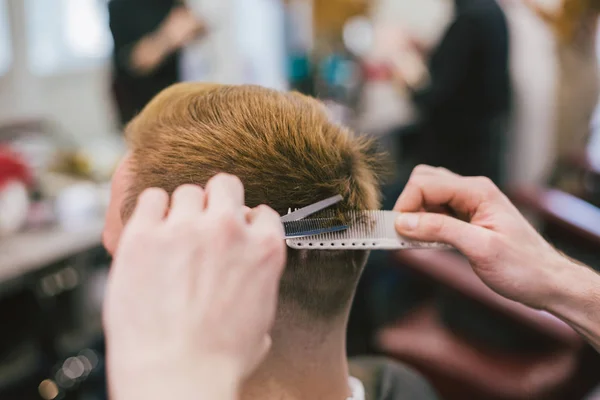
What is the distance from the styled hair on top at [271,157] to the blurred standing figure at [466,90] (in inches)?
66.8

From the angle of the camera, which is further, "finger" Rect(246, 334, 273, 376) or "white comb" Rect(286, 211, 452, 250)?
"white comb" Rect(286, 211, 452, 250)

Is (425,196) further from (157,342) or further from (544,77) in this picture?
(544,77)

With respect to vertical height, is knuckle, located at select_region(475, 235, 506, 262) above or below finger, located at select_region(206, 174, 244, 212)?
below

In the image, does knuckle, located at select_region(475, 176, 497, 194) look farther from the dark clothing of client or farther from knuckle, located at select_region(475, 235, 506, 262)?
the dark clothing of client

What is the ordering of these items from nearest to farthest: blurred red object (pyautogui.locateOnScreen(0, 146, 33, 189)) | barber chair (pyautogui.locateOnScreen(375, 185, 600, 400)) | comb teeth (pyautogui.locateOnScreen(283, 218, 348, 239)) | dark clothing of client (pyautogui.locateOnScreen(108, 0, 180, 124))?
comb teeth (pyautogui.locateOnScreen(283, 218, 348, 239)) < barber chair (pyautogui.locateOnScreen(375, 185, 600, 400)) < blurred red object (pyautogui.locateOnScreen(0, 146, 33, 189)) < dark clothing of client (pyautogui.locateOnScreen(108, 0, 180, 124))

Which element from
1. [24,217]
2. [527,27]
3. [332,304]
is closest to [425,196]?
[332,304]

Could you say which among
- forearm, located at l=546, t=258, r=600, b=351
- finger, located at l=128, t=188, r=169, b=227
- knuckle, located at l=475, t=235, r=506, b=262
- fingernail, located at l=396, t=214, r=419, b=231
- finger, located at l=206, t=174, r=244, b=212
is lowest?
forearm, located at l=546, t=258, r=600, b=351

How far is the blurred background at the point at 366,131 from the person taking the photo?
1.55 meters

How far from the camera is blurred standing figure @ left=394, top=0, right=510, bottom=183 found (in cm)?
229

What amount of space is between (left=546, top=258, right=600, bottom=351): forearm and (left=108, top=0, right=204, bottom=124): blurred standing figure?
6.51 feet

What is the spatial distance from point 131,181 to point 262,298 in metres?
0.40

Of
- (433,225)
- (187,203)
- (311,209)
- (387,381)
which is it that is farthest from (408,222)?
(387,381)

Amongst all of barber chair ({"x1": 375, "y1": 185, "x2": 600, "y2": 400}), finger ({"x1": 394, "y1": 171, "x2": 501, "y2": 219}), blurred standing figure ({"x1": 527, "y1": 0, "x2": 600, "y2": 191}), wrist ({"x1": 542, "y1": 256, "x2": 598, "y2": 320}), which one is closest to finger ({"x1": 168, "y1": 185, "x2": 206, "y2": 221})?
finger ({"x1": 394, "y1": 171, "x2": 501, "y2": 219})

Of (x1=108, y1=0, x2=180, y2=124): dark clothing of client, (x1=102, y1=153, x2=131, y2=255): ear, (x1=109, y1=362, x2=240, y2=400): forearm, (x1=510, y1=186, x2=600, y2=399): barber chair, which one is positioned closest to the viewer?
(x1=109, y1=362, x2=240, y2=400): forearm
